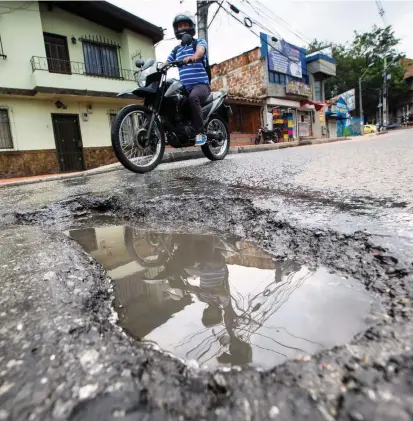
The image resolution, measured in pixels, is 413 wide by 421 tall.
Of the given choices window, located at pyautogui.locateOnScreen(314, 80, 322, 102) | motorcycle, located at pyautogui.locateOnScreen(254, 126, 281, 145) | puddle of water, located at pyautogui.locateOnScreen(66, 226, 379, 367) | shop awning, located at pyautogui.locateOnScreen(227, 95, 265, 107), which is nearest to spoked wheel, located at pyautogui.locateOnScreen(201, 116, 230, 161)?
puddle of water, located at pyautogui.locateOnScreen(66, 226, 379, 367)

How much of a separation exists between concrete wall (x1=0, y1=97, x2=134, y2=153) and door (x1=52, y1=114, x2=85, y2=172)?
181 mm

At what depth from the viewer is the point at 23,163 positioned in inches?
384

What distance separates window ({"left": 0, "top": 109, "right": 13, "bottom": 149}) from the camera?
9.46 meters

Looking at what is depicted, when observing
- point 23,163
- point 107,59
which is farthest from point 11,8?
point 23,163

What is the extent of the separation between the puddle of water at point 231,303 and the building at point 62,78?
921cm

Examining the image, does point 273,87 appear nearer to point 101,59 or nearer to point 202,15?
point 101,59

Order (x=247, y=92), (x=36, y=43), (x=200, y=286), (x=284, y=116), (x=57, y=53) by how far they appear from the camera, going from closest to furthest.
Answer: (x=200, y=286) → (x=36, y=43) → (x=57, y=53) → (x=247, y=92) → (x=284, y=116)

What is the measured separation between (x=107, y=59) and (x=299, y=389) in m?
13.4

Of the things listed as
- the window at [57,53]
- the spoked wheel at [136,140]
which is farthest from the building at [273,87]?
the spoked wheel at [136,140]

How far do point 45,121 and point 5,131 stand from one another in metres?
1.25

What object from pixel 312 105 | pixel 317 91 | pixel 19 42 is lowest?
pixel 312 105

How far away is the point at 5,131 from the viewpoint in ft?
31.3

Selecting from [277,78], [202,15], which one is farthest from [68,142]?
[277,78]

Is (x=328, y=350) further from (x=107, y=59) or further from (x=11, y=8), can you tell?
(x=107, y=59)
